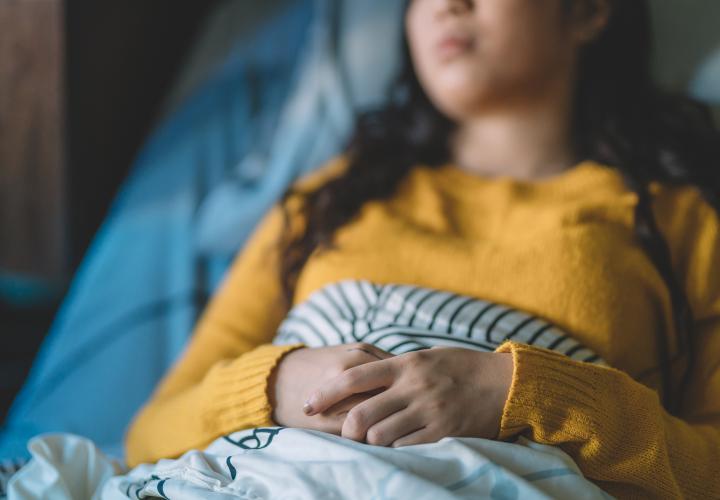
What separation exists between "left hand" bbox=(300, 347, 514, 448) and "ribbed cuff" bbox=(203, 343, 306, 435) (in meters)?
0.09

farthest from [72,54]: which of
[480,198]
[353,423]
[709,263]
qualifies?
[709,263]

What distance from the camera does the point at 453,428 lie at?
61cm

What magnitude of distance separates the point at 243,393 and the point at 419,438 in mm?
193

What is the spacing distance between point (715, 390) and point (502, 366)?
11.4 inches

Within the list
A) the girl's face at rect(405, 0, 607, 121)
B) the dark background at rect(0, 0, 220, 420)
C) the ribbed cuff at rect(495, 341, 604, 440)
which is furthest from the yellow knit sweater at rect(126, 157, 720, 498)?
the dark background at rect(0, 0, 220, 420)

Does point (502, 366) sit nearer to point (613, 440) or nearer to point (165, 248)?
point (613, 440)

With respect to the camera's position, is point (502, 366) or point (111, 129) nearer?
point (502, 366)

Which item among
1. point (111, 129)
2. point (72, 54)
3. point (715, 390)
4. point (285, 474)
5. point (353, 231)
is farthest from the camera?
point (111, 129)

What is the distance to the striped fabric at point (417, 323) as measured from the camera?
0.71 m

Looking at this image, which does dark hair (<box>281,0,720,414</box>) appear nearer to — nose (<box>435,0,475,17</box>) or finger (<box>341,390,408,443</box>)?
nose (<box>435,0,475,17</box>)

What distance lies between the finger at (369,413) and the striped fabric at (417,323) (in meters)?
0.07

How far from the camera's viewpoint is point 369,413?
0.61 metres

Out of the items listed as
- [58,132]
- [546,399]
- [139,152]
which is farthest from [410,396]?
[139,152]

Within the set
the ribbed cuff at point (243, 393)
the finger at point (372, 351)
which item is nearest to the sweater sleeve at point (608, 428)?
the finger at point (372, 351)
